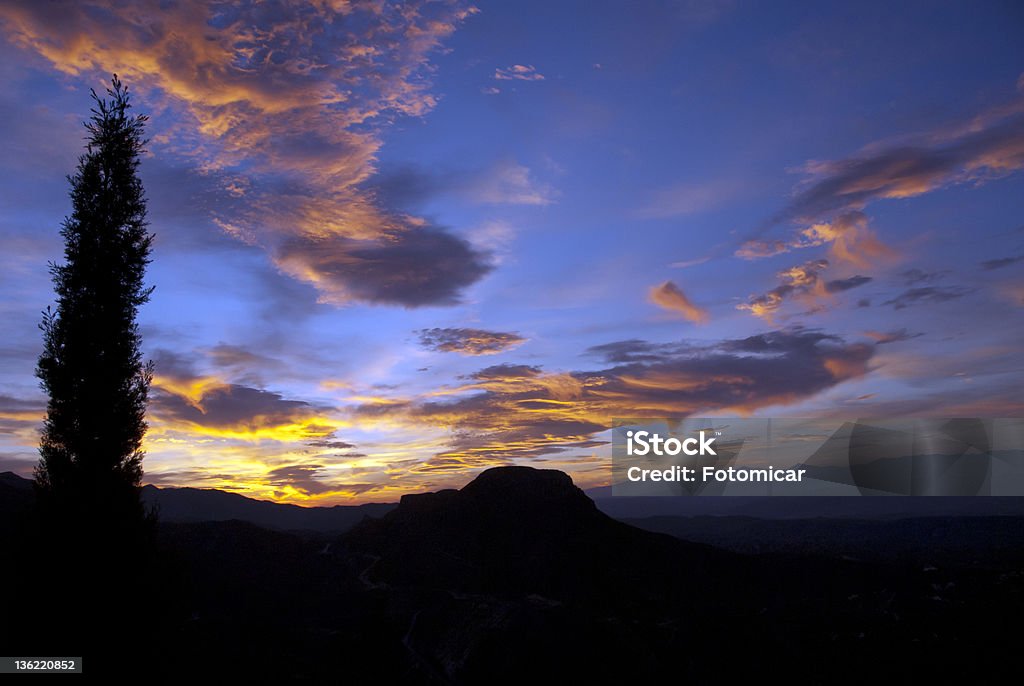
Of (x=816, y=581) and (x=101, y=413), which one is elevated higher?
(x=101, y=413)

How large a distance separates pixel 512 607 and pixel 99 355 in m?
36.1

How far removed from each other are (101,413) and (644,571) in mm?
53367

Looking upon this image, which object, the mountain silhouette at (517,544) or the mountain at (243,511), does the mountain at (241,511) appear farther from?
the mountain silhouette at (517,544)

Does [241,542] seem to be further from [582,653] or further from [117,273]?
[117,273]

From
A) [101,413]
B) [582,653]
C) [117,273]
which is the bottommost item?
[582,653]

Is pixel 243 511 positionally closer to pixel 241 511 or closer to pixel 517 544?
pixel 241 511

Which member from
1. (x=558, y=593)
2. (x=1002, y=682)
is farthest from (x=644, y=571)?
(x=1002, y=682)

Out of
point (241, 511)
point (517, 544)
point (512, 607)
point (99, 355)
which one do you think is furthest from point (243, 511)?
point (99, 355)

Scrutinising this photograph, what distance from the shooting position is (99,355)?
21141 mm

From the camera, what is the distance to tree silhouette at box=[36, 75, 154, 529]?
20.2 meters

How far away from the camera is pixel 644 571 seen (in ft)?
201

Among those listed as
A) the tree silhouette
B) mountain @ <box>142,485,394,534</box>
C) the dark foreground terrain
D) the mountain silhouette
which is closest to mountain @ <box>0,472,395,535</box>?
mountain @ <box>142,485,394,534</box>

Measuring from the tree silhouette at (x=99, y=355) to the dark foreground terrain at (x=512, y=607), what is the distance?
2.13 m

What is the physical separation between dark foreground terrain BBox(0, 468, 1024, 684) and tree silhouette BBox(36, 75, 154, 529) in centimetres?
213
